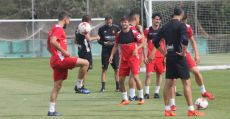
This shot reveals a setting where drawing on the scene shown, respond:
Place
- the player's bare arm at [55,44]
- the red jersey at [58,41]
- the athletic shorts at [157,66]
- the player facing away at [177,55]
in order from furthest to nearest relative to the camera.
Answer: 1. the athletic shorts at [157,66]
2. the red jersey at [58,41]
3. the player's bare arm at [55,44]
4. the player facing away at [177,55]

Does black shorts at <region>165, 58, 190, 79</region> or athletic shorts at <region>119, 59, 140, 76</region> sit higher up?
black shorts at <region>165, 58, 190, 79</region>

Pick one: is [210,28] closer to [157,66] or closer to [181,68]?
[157,66]

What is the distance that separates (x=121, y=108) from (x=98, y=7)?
37730 millimetres

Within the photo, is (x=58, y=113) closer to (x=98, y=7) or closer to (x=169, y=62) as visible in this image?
(x=169, y=62)

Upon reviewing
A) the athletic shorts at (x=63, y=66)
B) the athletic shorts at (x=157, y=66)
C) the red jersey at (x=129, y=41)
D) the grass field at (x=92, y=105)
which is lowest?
the grass field at (x=92, y=105)

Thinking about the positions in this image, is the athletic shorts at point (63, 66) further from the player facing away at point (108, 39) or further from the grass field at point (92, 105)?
the player facing away at point (108, 39)

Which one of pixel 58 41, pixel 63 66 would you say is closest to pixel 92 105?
pixel 63 66

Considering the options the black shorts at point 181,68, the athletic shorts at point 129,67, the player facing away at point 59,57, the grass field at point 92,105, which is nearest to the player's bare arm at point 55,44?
the player facing away at point 59,57

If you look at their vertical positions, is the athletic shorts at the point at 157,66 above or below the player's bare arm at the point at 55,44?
below

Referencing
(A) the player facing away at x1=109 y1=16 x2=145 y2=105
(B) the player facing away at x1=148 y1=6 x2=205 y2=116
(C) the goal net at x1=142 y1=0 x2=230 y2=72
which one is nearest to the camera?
(B) the player facing away at x1=148 y1=6 x2=205 y2=116

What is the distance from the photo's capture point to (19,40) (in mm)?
33688

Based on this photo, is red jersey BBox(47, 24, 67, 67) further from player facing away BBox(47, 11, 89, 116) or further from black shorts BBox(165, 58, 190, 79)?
black shorts BBox(165, 58, 190, 79)

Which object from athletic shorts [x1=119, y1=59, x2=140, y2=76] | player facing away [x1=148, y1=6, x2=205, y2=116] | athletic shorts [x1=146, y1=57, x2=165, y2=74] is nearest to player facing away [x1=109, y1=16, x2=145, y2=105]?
athletic shorts [x1=119, y1=59, x2=140, y2=76]

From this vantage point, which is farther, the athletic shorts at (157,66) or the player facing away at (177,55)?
the athletic shorts at (157,66)
